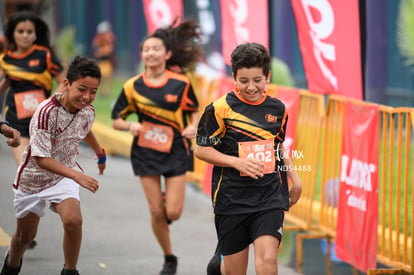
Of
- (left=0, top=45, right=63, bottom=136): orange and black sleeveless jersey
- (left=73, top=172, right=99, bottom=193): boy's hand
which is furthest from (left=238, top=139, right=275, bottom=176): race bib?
(left=0, top=45, right=63, bottom=136): orange and black sleeveless jersey

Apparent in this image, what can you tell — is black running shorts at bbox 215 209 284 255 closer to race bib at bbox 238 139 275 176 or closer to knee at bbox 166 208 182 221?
race bib at bbox 238 139 275 176

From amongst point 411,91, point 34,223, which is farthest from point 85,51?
point 34,223

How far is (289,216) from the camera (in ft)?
29.7

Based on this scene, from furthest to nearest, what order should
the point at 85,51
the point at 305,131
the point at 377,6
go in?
1. the point at 85,51
2. the point at 377,6
3. the point at 305,131

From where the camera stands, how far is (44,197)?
5902 millimetres

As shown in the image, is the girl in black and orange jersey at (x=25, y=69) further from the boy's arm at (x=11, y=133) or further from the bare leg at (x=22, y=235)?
the bare leg at (x=22, y=235)

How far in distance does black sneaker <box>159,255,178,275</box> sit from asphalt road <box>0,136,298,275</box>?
0.26 feet

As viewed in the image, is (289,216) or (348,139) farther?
(289,216)

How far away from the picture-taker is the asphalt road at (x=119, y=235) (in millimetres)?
7402

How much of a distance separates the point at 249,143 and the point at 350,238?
2.48 m

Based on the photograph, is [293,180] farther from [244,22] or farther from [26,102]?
[244,22]

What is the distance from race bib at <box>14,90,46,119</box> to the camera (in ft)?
26.6

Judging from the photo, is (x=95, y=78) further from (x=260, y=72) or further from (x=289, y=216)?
(x=289, y=216)

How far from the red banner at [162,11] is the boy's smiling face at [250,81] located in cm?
709
